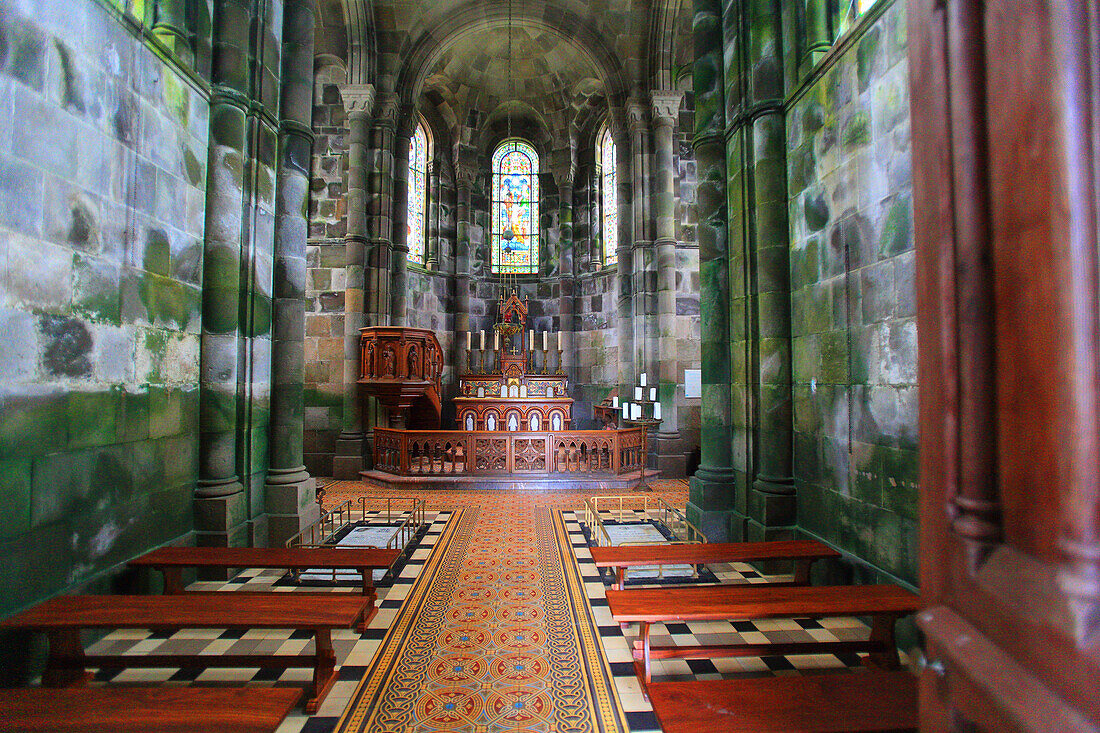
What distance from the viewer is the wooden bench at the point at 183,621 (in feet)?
10.00

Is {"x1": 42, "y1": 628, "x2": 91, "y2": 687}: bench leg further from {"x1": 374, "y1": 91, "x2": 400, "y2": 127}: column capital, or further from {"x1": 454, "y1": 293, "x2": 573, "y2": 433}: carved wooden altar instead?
{"x1": 374, "y1": 91, "x2": 400, "y2": 127}: column capital

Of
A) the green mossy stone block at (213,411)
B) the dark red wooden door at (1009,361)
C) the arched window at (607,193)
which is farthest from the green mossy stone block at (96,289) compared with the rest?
the arched window at (607,193)

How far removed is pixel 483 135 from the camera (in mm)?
17547

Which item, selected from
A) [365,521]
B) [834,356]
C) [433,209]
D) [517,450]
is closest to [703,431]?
[834,356]

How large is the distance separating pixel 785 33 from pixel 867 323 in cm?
354

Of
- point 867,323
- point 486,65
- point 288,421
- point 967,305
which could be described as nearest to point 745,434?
point 867,323

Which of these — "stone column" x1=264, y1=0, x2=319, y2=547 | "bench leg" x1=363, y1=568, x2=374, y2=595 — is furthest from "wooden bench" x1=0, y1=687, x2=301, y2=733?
"stone column" x1=264, y1=0, x2=319, y2=547

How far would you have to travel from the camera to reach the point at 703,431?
6746 millimetres

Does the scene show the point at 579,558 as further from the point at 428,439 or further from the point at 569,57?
the point at 569,57

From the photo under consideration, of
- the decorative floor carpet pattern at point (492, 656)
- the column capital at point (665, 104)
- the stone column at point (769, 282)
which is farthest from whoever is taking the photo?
the column capital at point (665, 104)

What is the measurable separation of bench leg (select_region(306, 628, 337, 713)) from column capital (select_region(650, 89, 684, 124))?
12.6 m

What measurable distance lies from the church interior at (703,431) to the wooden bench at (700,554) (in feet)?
0.15

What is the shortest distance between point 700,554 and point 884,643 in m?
1.31

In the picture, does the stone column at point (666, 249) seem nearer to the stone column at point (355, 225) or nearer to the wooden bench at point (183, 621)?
the stone column at point (355, 225)
